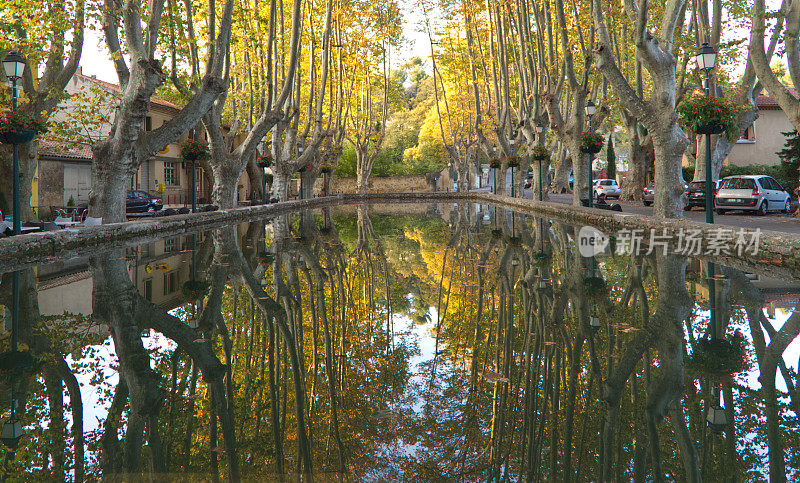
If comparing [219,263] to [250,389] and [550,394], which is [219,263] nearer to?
[250,389]

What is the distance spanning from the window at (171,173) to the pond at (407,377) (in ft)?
103

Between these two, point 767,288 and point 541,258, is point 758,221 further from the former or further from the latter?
point 767,288

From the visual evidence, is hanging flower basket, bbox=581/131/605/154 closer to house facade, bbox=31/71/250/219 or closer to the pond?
the pond

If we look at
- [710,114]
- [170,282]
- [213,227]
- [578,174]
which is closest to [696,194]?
[578,174]

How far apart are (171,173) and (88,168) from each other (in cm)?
869

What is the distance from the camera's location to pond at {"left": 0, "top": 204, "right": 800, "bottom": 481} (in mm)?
2896

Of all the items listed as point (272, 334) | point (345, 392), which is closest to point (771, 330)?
point (345, 392)

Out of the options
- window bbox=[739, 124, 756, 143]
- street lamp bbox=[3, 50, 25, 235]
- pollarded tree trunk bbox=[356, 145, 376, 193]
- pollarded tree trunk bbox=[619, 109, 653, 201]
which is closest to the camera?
street lamp bbox=[3, 50, 25, 235]

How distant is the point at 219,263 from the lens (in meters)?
9.68

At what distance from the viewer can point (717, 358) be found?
434cm

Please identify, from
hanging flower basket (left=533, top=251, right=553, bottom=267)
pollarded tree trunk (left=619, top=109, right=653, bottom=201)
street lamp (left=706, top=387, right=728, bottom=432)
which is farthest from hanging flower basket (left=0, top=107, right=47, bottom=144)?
pollarded tree trunk (left=619, top=109, right=653, bottom=201)

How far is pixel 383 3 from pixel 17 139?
24.2m

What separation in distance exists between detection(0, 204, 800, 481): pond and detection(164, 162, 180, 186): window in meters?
31.3

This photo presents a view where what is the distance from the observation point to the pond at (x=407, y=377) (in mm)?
2896
